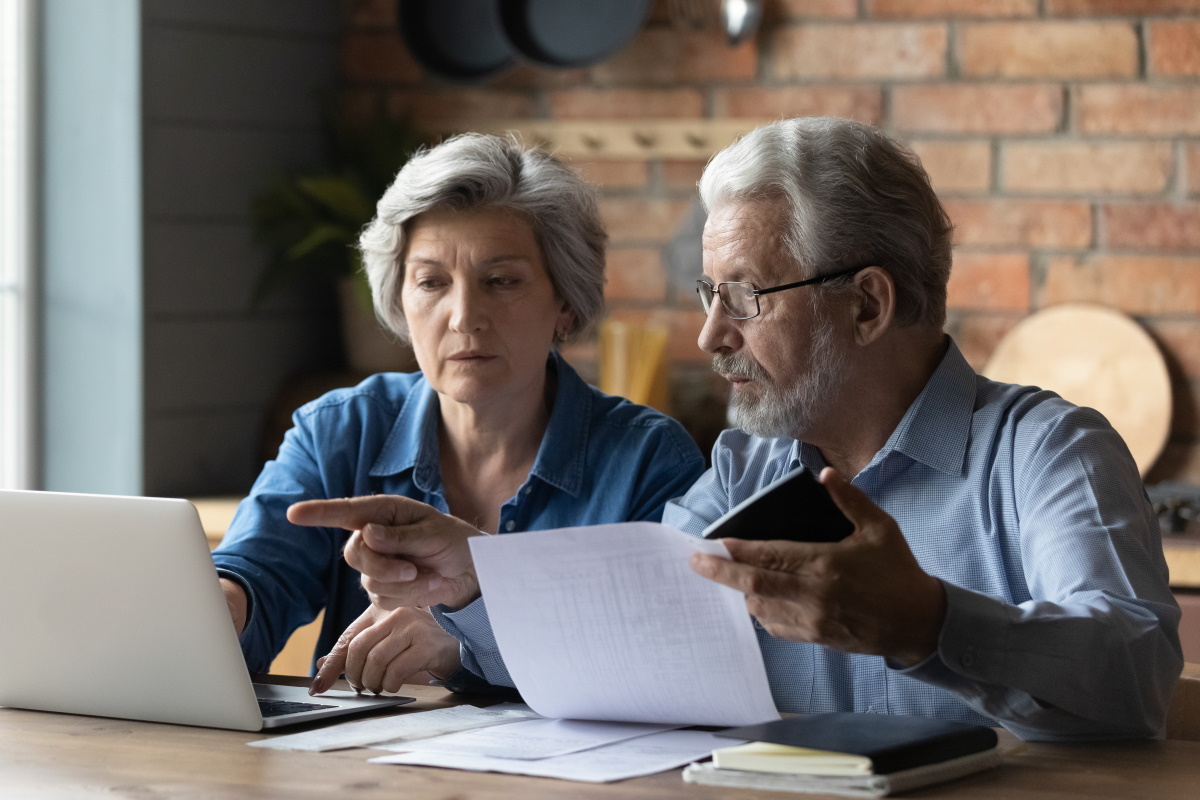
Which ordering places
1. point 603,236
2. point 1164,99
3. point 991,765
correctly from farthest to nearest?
point 1164,99
point 603,236
point 991,765

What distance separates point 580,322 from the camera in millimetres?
2154

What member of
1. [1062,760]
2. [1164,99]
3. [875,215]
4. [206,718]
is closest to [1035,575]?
[1062,760]

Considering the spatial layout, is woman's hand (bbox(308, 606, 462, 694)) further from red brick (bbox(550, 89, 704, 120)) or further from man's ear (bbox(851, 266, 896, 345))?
red brick (bbox(550, 89, 704, 120))

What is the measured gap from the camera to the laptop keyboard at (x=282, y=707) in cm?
142

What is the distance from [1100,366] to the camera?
292cm

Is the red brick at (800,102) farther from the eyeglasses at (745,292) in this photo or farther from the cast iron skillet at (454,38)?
the eyeglasses at (745,292)

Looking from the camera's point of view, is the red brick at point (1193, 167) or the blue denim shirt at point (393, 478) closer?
the blue denim shirt at point (393, 478)

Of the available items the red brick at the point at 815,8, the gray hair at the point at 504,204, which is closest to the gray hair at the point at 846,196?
the gray hair at the point at 504,204

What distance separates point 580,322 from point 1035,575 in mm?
927

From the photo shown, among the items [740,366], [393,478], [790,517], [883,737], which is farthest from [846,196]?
[393,478]

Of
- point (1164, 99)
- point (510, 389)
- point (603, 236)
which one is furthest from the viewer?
point (1164, 99)

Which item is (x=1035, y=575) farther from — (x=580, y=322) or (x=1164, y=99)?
(x=1164, y=99)

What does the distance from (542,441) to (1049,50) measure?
1.62 m

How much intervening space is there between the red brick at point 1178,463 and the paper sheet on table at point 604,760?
76.0 inches
